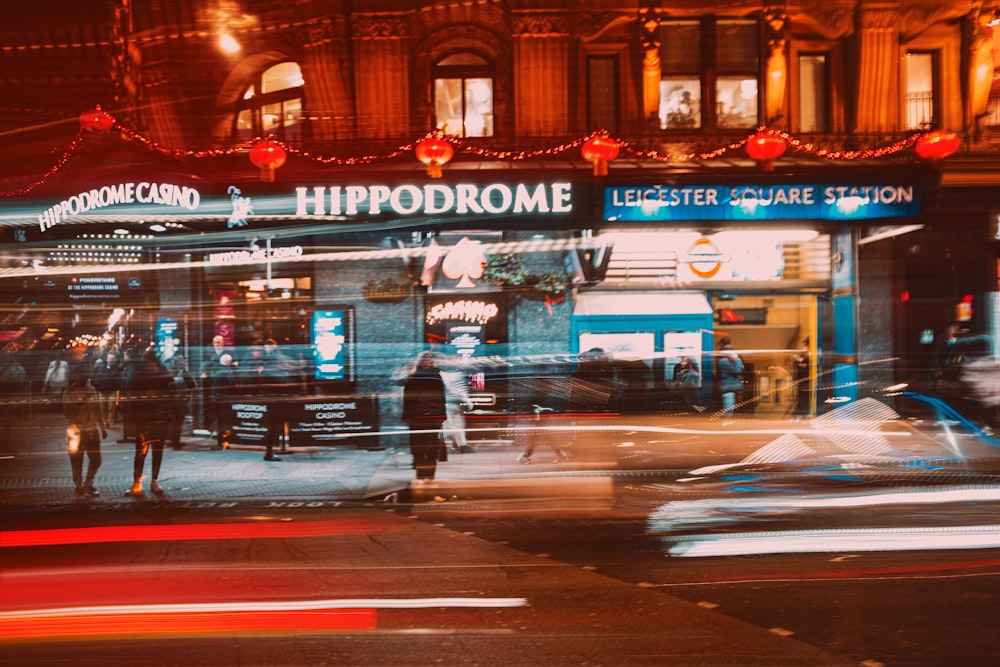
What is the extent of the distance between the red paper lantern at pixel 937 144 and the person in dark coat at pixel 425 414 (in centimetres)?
822

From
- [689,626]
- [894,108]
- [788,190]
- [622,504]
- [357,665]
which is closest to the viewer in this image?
[357,665]

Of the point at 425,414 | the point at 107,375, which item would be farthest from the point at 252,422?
the point at 425,414

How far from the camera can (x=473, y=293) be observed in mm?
15570

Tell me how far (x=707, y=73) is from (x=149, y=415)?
11.7 m

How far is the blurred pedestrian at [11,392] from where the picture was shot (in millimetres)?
15984

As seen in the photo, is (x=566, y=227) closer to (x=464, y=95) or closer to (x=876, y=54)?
(x=464, y=95)

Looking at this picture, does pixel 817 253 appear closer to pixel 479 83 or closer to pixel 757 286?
pixel 757 286

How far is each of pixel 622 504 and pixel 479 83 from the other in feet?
31.0

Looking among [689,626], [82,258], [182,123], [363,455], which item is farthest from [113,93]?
[689,626]

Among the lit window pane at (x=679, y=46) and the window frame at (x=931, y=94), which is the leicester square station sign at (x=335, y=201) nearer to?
the lit window pane at (x=679, y=46)

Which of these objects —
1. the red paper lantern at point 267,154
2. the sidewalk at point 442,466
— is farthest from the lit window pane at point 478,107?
the sidewalk at point 442,466

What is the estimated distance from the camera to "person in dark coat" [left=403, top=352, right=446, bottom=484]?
1143cm

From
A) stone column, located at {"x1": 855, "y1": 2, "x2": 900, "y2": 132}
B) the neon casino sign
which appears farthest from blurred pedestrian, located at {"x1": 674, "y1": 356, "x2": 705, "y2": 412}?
stone column, located at {"x1": 855, "y1": 2, "x2": 900, "y2": 132}

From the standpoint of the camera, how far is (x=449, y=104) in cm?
1591
